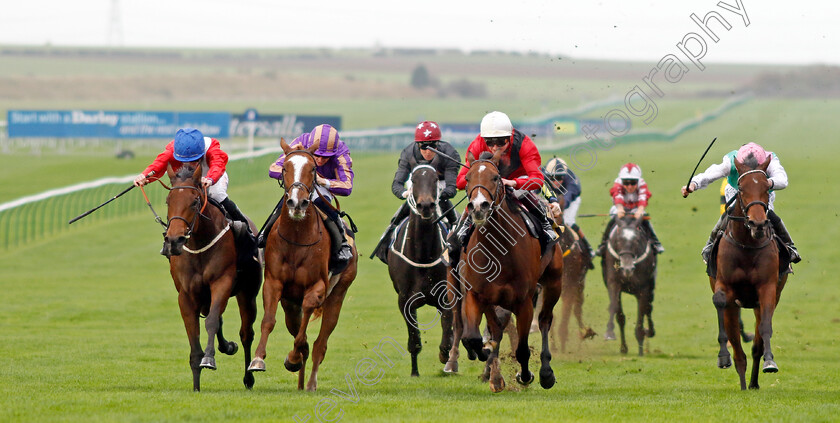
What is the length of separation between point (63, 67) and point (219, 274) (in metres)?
93.5

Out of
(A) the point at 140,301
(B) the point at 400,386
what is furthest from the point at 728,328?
(A) the point at 140,301

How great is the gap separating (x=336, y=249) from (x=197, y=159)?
1490mm

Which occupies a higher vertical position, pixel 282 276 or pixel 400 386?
pixel 282 276

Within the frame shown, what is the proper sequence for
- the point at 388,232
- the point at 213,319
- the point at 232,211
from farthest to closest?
the point at 388,232, the point at 232,211, the point at 213,319

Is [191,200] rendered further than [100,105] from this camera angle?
No

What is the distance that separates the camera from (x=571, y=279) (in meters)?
15.4

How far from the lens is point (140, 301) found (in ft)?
64.3

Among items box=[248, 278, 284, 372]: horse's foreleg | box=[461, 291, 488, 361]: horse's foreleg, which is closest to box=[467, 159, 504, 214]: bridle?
box=[461, 291, 488, 361]: horse's foreleg

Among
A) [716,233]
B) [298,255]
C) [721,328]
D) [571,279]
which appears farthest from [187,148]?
[571,279]

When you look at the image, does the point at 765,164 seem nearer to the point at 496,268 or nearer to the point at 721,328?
the point at 721,328

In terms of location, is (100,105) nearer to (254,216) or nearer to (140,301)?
(254,216)

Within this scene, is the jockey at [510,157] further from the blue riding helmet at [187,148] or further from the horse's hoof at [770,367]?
the blue riding helmet at [187,148]

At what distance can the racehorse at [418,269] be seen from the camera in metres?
11.8

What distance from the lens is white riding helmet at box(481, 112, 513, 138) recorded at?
1009cm
